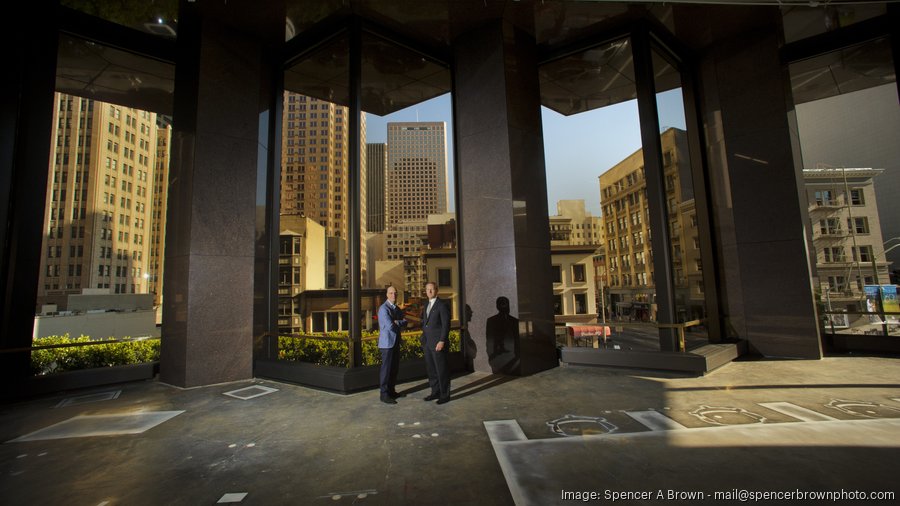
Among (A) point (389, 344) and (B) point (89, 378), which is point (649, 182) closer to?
(A) point (389, 344)

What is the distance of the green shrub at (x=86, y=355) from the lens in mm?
6348

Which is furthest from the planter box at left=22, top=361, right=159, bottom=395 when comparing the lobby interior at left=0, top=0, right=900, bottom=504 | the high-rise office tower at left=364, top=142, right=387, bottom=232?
the high-rise office tower at left=364, top=142, right=387, bottom=232

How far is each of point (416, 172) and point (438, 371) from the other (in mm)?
5092

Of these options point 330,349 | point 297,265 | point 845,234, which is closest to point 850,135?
point 845,234

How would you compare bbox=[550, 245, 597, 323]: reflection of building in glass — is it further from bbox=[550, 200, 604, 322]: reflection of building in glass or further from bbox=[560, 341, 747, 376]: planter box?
bbox=[560, 341, 747, 376]: planter box

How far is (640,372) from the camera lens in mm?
6977

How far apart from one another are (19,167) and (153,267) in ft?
265

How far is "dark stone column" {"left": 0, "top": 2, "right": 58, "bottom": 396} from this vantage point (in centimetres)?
575

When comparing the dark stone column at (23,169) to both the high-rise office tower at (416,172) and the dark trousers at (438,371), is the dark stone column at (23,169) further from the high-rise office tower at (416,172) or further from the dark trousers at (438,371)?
the dark trousers at (438,371)

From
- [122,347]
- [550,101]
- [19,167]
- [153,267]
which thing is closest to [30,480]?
[122,347]

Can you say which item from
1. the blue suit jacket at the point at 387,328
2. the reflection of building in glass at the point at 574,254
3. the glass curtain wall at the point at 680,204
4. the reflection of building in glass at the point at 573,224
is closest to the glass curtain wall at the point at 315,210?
the blue suit jacket at the point at 387,328

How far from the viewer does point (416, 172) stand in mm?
8805

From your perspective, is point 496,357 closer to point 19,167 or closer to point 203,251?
point 203,251

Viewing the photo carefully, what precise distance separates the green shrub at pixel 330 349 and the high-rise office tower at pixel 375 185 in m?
2.22
